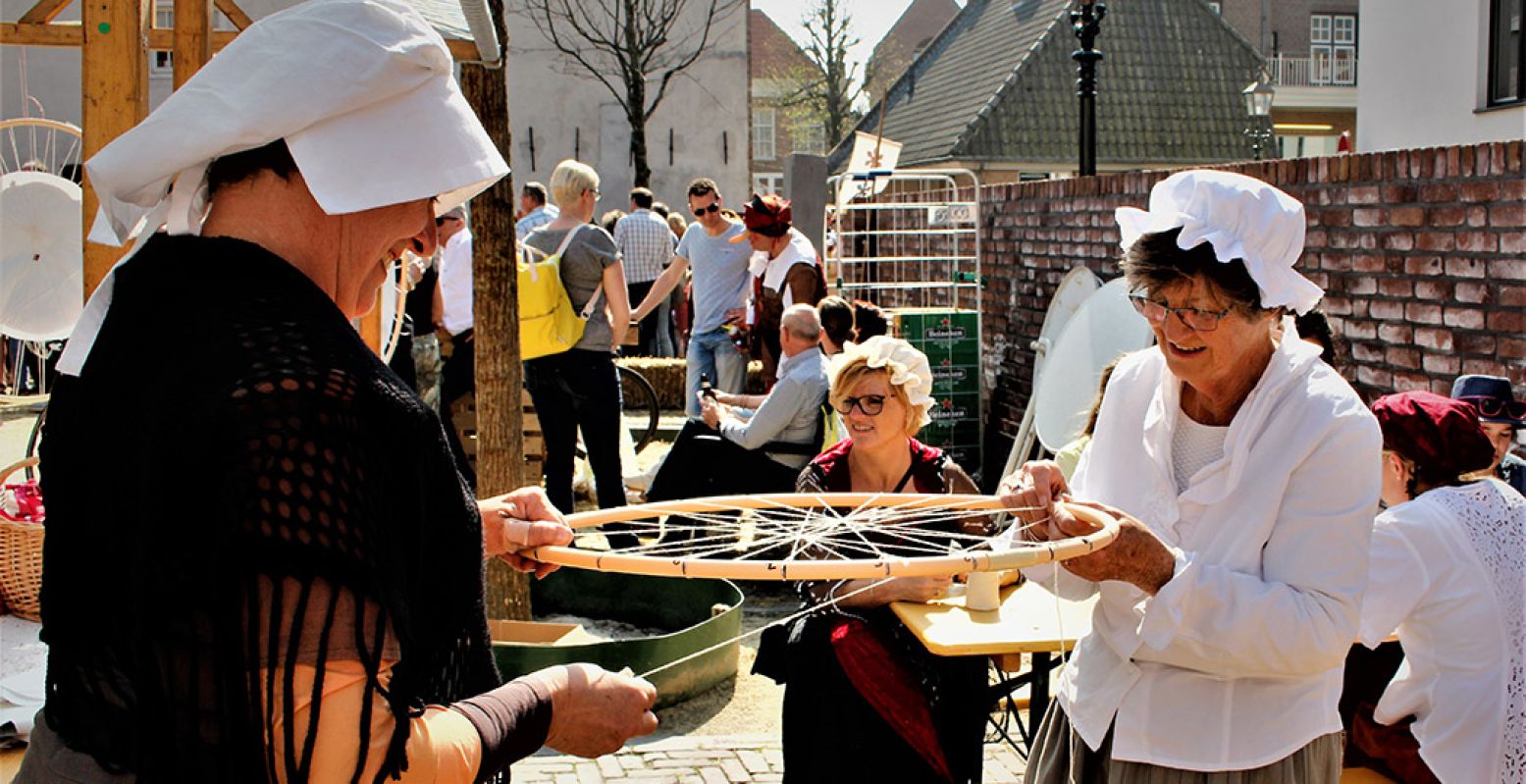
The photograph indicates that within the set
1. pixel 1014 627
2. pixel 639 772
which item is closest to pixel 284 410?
pixel 1014 627

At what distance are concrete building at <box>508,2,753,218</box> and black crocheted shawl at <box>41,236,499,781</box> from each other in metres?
28.3

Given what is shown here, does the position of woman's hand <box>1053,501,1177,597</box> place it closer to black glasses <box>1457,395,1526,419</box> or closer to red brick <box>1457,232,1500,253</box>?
black glasses <box>1457,395,1526,419</box>

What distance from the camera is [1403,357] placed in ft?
19.9

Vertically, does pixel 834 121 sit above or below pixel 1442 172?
above

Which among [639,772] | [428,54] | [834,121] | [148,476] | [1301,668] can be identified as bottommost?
[639,772]

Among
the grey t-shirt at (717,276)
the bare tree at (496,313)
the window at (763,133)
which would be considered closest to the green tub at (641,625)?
the bare tree at (496,313)

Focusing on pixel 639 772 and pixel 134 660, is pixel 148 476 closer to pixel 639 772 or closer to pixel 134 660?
pixel 134 660

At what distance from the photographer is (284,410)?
5.01 ft

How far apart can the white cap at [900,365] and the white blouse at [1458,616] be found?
1718mm

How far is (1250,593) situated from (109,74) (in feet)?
9.73

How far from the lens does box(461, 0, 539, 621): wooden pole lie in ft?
17.3

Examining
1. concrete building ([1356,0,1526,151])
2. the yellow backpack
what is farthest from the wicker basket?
concrete building ([1356,0,1526,151])

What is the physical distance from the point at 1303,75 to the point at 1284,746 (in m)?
39.1

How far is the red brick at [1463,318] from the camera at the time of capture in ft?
18.2
